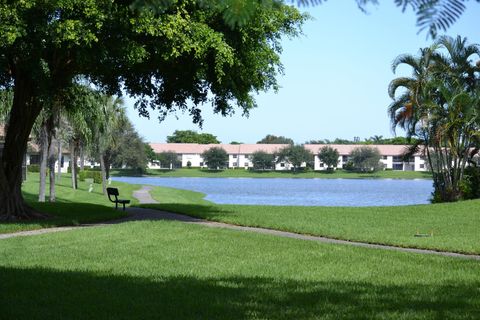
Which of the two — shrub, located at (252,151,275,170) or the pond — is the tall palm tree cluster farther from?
shrub, located at (252,151,275,170)

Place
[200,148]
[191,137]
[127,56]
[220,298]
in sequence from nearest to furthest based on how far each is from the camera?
[220,298], [127,56], [200,148], [191,137]

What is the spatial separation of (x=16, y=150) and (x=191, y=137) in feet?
531

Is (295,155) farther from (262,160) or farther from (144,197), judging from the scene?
(144,197)

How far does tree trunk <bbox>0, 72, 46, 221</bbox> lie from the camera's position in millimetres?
21641

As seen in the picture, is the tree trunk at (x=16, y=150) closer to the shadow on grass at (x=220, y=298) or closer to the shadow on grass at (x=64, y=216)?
the shadow on grass at (x=64, y=216)

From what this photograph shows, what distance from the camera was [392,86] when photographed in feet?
113

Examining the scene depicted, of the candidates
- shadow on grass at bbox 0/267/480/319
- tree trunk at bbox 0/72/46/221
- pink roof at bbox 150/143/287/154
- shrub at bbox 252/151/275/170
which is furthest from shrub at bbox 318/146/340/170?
shadow on grass at bbox 0/267/480/319

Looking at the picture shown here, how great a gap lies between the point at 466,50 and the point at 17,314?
96.5 feet

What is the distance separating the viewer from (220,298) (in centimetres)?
830

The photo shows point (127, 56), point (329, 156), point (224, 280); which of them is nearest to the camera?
point (224, 280)

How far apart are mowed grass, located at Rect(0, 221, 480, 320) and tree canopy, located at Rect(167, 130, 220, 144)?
169 metres

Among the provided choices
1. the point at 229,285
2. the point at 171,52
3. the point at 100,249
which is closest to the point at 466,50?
the point at 171,52

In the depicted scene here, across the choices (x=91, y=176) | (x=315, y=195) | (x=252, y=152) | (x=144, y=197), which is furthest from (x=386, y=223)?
(x=252, y=152)

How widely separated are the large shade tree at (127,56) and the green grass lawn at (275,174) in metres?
99.5
